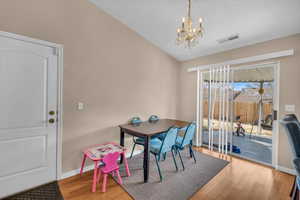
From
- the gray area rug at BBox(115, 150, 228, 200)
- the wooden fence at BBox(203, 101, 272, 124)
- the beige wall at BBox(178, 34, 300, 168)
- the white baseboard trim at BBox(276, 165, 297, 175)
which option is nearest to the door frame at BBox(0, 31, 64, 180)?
the gray area rug at BBox(115, 150, 228, 200)

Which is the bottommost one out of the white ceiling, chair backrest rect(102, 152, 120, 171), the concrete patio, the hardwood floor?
the hardwood floor

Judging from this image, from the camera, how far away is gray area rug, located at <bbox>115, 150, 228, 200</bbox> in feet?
6.19

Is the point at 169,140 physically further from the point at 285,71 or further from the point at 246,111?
the point at 285,71

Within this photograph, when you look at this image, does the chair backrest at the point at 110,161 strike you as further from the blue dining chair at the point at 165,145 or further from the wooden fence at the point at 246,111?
the wooden fence at the point at 246,111

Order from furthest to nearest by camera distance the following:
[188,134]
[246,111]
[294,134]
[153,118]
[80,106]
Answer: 1. [153,118]
2. [246,111]
3. [188,134]
4. [80,106]
5. [294,134]

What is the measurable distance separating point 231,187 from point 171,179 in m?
0.87

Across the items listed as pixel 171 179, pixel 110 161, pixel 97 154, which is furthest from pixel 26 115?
pixel 171 179

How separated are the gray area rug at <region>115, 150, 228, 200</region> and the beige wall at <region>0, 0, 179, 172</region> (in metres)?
0.89

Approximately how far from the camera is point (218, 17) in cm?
229

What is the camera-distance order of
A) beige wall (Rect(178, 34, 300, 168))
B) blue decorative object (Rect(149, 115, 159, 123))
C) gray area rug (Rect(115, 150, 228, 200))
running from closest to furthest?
gray area rug (Rect(115, 150, 228, 200))
beige wall (Rect(178, 34, 300, 168))
blue decorative object (Rect(149, 115, 159, 123))

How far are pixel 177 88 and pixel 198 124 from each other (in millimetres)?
1208

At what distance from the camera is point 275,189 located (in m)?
2.01

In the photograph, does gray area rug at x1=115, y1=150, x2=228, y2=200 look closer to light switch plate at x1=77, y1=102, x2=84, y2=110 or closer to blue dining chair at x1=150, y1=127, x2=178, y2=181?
blue dining chair at x1=150, y1=127, x2=178, y2=181

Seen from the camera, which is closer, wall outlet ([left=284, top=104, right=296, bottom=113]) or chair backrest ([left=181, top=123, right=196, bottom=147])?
wall outlet ([left=284, top=104, right=296, bottom=113])
